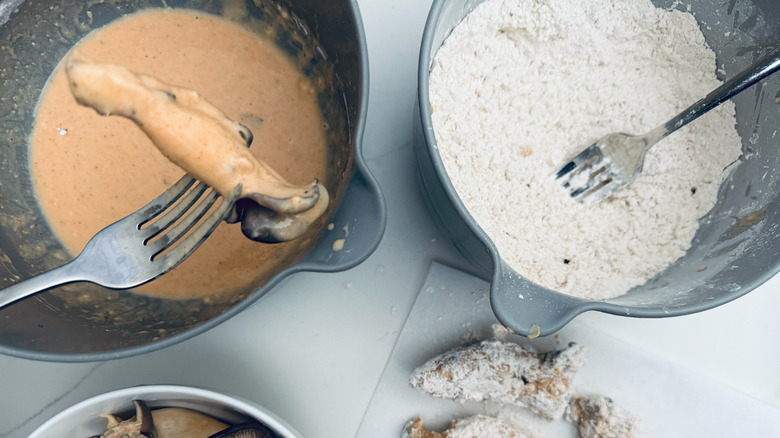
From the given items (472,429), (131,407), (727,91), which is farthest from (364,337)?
(727,91)

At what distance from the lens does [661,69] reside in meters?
0.77

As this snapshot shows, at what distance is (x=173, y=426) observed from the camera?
0.73 meters

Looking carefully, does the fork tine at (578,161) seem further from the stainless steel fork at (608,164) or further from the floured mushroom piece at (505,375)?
the floured mushroom piece at (505,375)

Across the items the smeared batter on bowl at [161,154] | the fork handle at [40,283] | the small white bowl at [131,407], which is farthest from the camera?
the smeared batter on bowl at [161,154]

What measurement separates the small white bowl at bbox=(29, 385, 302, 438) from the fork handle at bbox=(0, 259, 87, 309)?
0.17 metres

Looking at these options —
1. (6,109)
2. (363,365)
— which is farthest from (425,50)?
(6,109)

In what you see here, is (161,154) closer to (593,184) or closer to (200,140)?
(200,140)

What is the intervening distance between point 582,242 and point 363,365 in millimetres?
363

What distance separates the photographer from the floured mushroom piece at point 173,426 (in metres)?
0.68

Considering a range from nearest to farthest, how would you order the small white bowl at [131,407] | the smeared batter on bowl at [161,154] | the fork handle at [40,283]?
1. the fork handle at [40,283]
2. the small white bowl at [131,407]
3. the smeared batter on bowl at [161,154]

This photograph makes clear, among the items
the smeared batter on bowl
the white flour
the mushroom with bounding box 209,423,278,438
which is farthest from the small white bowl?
the white flour

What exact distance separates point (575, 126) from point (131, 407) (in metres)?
0.71

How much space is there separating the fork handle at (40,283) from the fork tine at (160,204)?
0.08 m

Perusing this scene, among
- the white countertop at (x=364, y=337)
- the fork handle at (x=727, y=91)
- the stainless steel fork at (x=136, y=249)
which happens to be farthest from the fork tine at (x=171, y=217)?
the fork handle at (x=727, y=91)
